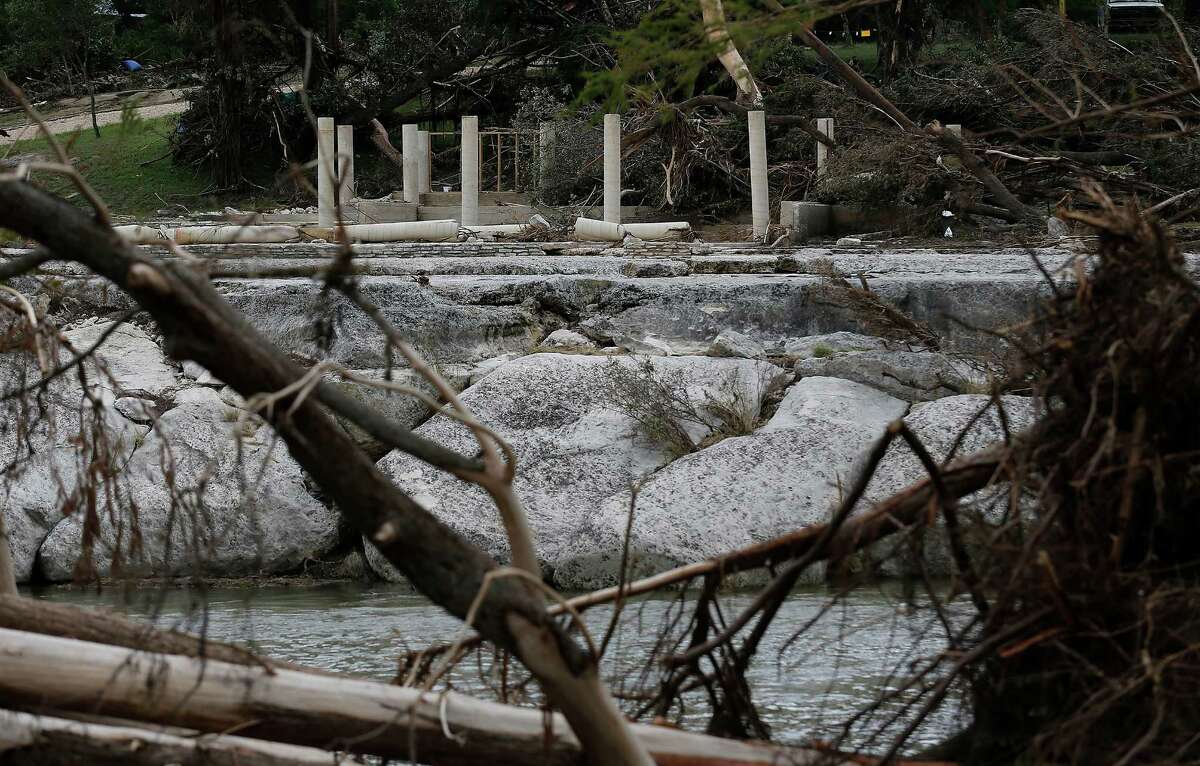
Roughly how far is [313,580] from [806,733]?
481cm

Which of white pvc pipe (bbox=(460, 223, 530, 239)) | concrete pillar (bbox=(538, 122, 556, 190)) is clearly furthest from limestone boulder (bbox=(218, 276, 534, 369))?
concrete pillar (bbox=(538, 122, 556, 190))

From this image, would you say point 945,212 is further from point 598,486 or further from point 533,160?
point 533,160

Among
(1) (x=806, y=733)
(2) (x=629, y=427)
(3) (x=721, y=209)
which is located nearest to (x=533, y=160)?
(3) (x=721, y=209)

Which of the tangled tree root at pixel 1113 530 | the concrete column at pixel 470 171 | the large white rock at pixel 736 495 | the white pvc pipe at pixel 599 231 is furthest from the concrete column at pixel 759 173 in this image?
the tangled tree root at pixel 1113 530

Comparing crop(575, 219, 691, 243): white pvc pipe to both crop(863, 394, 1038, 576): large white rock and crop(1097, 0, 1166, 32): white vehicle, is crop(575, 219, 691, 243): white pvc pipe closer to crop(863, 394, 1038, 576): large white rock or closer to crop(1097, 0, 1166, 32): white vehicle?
crop(863, 394, 1038, 576): large white rock

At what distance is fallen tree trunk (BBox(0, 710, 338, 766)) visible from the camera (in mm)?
4242

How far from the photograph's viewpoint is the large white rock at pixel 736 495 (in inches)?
361

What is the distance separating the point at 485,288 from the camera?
37.7ft

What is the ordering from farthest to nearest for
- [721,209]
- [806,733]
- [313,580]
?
[721,209]
[313,580]
[806,733]

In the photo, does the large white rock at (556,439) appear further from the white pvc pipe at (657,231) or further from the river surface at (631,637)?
the white pvc pipe at (657,231)

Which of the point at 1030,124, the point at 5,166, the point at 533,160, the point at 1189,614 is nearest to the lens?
the point at 1189,614

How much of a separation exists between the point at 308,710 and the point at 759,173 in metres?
12.4

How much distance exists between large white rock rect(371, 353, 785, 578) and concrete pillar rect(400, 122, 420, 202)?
436 inches

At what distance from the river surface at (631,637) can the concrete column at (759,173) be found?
7.84 metres
